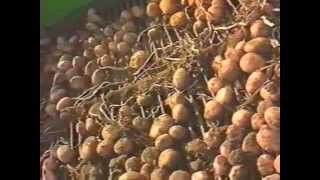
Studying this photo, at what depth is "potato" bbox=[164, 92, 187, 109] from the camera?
4.91 feet

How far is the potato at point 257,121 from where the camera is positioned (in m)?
1.40

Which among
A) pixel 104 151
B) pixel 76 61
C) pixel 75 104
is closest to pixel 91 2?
pixel 76 61

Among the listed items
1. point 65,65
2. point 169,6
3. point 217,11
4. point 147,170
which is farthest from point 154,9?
point 147,170

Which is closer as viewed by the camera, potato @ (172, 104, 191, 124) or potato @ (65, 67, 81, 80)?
potato @ (172, 104, 191, 124)

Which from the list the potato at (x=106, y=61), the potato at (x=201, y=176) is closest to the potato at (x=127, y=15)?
the potato at (x=106, y=61)

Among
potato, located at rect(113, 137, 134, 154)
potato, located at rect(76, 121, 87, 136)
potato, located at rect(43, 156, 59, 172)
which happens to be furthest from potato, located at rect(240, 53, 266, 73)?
potato, located at rect(43, 156, 59, 172)

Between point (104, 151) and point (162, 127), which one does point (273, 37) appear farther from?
point (104, 151)

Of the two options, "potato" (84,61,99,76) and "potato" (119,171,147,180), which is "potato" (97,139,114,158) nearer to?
"potato" (119,171,147,180)

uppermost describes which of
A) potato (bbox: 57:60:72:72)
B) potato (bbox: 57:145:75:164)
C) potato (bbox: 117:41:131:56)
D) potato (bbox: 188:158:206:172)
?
potato (bbox: 117:41:131:56)

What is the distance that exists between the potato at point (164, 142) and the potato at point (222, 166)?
4.8 inches

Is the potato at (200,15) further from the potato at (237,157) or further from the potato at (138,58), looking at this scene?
the potato at (237,157)

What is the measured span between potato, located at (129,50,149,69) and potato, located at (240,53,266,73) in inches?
10.0

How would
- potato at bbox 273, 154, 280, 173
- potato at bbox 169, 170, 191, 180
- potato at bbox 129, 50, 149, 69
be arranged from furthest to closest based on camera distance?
potato at bbox 129, 50, 149, 69 → potato at bbox 169, 170, 191, 180 → potato at bbox 273, 154, 280, 173
